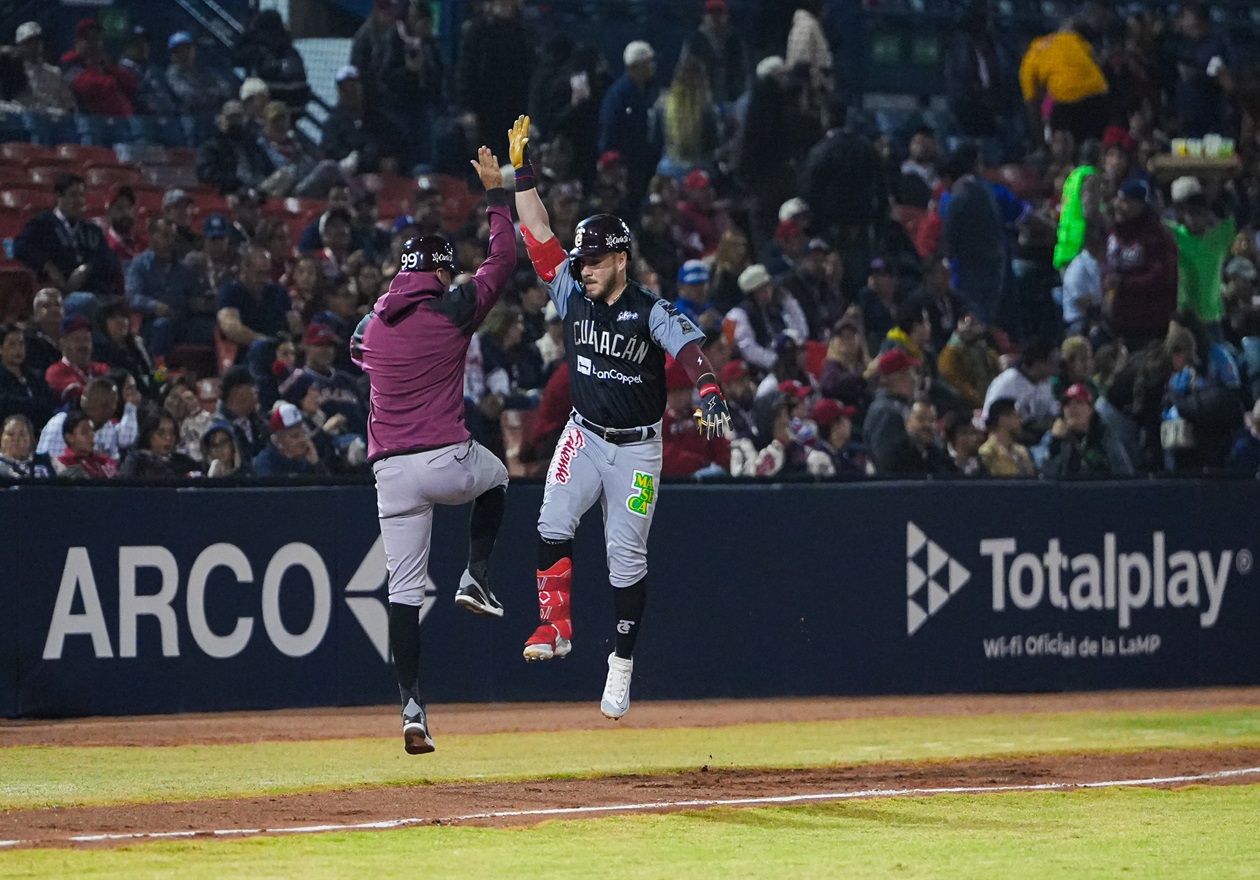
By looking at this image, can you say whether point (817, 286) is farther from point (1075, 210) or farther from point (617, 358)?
point (617, 358)

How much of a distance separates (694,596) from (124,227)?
523cm

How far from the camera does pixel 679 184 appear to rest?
17.8 meters

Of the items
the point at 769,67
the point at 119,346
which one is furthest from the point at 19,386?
the point at 769,67

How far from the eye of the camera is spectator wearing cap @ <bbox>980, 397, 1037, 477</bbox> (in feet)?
47.7

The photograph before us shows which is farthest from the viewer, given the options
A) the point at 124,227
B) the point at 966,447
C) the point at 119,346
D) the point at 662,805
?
the point at 124,227

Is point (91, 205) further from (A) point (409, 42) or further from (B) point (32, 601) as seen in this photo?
(B) point (32, 601)

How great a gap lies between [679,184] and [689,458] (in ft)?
15.4

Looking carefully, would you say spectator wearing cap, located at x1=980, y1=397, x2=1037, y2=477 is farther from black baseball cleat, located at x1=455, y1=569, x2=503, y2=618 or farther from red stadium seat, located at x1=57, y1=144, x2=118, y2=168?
red stadium seat, located at x1=57, y1=144, x2=118, y2=168

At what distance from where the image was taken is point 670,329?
8891 millimetres

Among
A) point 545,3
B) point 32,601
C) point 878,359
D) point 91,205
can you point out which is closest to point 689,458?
point 878,359

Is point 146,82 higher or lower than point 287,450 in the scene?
higher

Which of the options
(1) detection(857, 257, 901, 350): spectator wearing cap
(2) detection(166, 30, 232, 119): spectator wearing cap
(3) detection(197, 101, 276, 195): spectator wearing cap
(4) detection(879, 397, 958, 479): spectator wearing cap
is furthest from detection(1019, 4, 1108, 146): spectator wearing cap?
(2) detection(166, 30, 232, 119): spectator wearing cap

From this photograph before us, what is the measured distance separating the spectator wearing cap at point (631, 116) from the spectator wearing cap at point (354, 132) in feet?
6.36

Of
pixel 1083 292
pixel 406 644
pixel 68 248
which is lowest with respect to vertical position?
pixel 406 644
